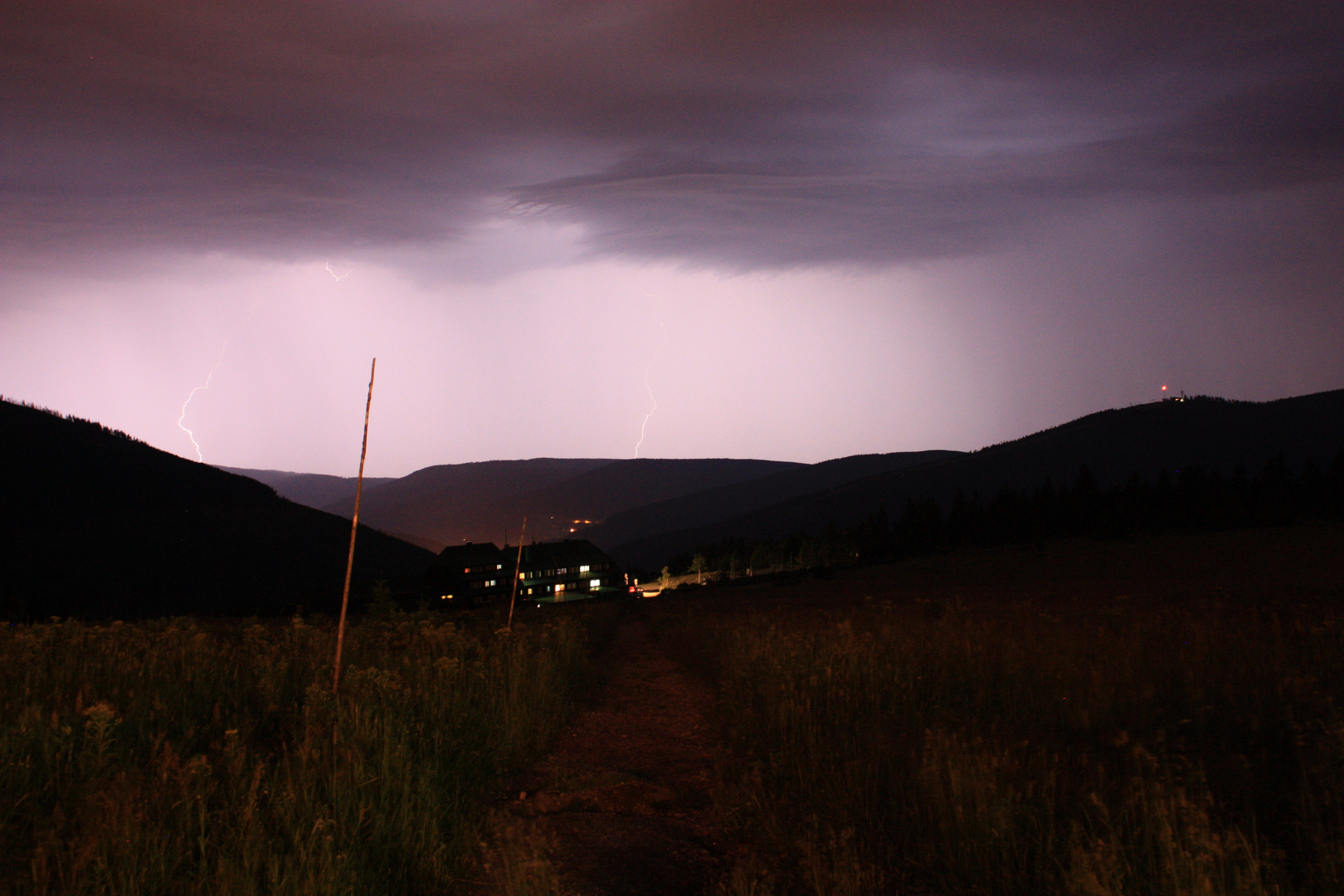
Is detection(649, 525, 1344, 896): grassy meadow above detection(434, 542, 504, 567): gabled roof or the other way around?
the other way around

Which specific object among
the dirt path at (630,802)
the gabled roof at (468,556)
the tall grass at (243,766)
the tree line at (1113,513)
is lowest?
the dirt path at (630,802)

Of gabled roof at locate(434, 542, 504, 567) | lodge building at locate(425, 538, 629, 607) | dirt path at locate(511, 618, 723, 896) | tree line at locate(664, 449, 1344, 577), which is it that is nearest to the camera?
dirt path at locate(511, 618, 723, 896)

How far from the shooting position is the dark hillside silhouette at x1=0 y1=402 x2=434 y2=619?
84.2 metres

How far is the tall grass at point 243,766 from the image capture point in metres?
3.47

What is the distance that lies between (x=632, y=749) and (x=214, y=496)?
146818 millimetres

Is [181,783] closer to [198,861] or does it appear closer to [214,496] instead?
[198,861]

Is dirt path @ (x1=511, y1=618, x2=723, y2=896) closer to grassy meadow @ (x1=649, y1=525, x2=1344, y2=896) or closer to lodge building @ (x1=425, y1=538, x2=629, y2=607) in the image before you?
grassy meadow @ (x1=649, y1=525, x2=1344, y2=896)

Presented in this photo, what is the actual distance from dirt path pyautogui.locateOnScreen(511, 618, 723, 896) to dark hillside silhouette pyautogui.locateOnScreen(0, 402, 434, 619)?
66.0 m

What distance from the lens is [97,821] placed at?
360cm

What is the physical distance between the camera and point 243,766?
454 centimetres

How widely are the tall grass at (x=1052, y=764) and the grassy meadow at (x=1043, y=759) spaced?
2 centimetres

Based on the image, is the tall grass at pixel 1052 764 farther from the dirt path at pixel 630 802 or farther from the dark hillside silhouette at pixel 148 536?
the dark hillside silhouette at pixel 148 536

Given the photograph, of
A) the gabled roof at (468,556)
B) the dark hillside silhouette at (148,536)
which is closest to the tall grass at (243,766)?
the dark hillside silhouette at (148,536)

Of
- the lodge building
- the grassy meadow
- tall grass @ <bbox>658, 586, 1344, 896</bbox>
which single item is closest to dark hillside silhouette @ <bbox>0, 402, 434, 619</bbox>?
the lodge building
